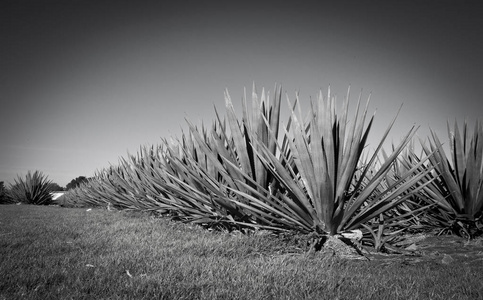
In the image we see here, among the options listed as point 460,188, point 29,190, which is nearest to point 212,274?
point 460,188

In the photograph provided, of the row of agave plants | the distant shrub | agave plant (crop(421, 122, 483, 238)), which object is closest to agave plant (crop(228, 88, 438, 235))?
the row of agave plants

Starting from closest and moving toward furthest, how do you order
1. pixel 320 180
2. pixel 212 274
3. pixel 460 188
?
pixel 212 274, pixel 320 180, pixel 460 188

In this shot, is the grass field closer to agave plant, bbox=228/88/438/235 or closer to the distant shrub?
agave plant, bbox=228/88/438/235

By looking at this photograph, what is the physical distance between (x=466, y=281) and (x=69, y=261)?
3.01 meters

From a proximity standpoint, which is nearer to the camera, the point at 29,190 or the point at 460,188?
the point at 460,188

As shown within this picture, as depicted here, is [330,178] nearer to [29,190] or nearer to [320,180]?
[320,180]

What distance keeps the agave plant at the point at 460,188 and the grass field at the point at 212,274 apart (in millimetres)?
1416

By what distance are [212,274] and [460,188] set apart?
3311mm

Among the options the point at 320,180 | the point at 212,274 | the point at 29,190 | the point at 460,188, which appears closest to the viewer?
the point at 212,274

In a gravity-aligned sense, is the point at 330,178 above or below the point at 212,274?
above

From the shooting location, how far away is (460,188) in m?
3.96

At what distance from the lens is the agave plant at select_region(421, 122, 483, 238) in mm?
3811

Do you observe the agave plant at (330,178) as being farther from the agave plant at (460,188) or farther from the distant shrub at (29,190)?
the distant shrub at (29,190)

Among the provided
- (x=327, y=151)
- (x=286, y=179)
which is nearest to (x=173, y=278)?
(x=286, y=179)
